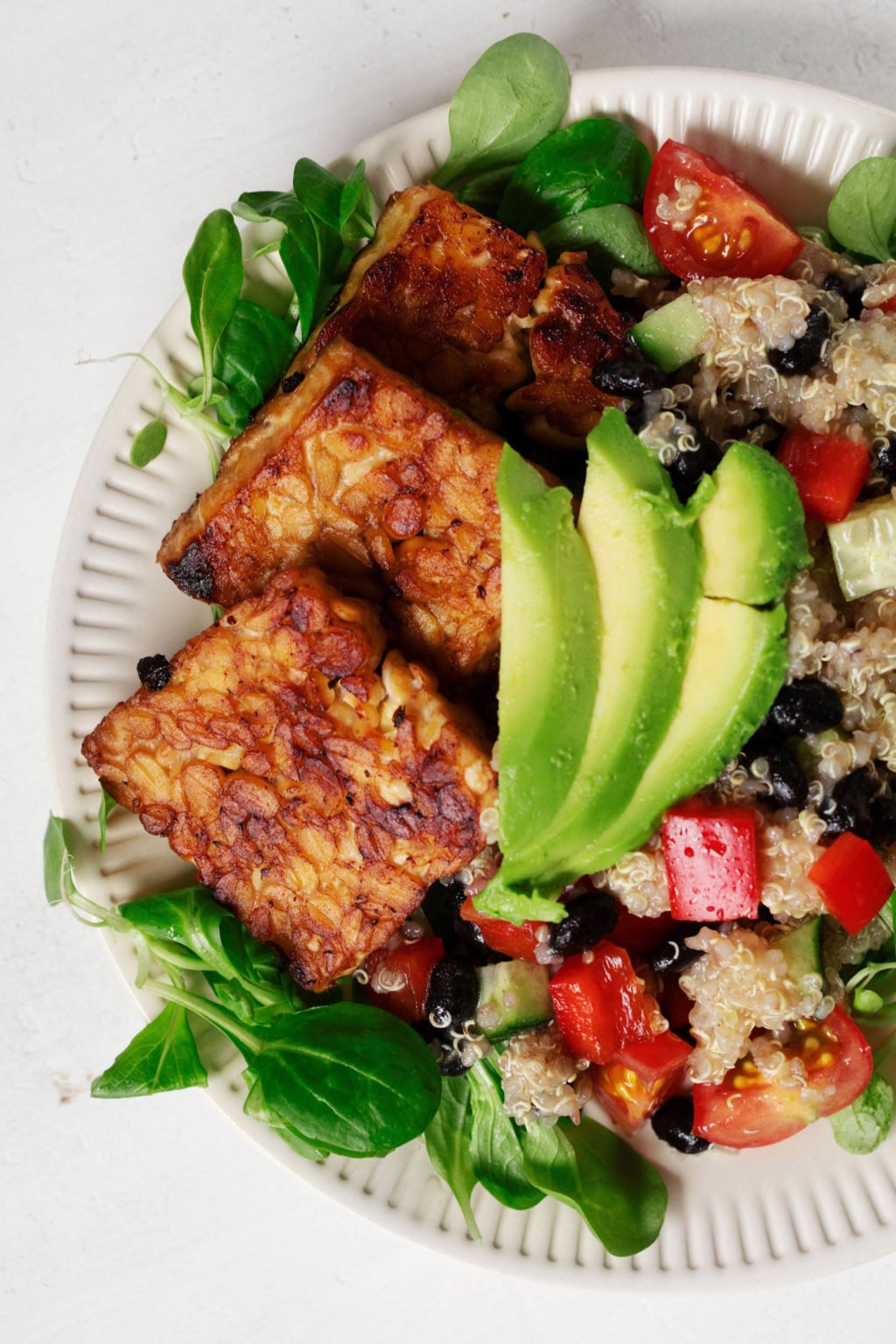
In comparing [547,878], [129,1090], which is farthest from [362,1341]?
[547,878]

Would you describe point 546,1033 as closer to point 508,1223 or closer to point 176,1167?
point 508,1223

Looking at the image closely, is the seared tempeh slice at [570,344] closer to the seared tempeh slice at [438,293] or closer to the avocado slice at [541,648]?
the seared tempeh slice at [438,293]

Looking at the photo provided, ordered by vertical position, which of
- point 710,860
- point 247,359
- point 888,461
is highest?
point 247,359

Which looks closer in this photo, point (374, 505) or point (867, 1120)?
point (374, 505)

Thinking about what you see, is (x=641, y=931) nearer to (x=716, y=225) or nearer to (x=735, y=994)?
(x=735, y=994)

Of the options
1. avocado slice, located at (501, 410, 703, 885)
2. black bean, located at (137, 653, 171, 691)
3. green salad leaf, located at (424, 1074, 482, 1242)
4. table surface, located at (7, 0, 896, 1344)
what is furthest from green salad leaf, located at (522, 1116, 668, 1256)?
black bean, located at (137, 653, 171, 691)

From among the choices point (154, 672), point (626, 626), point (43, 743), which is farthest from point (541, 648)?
point (43, 743)

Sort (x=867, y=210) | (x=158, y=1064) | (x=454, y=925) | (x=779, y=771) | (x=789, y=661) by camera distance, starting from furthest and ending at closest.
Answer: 1. (x=454, y=925)
2. (x=158, y=1064)
3. (x=867, y=210)
4. (x=779, y=771)
5. (x=789, y=661)

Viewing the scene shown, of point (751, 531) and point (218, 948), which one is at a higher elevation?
point (751, 531)

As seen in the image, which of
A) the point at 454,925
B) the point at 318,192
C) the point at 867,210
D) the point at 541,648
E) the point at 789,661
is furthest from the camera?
the point at 454,925
